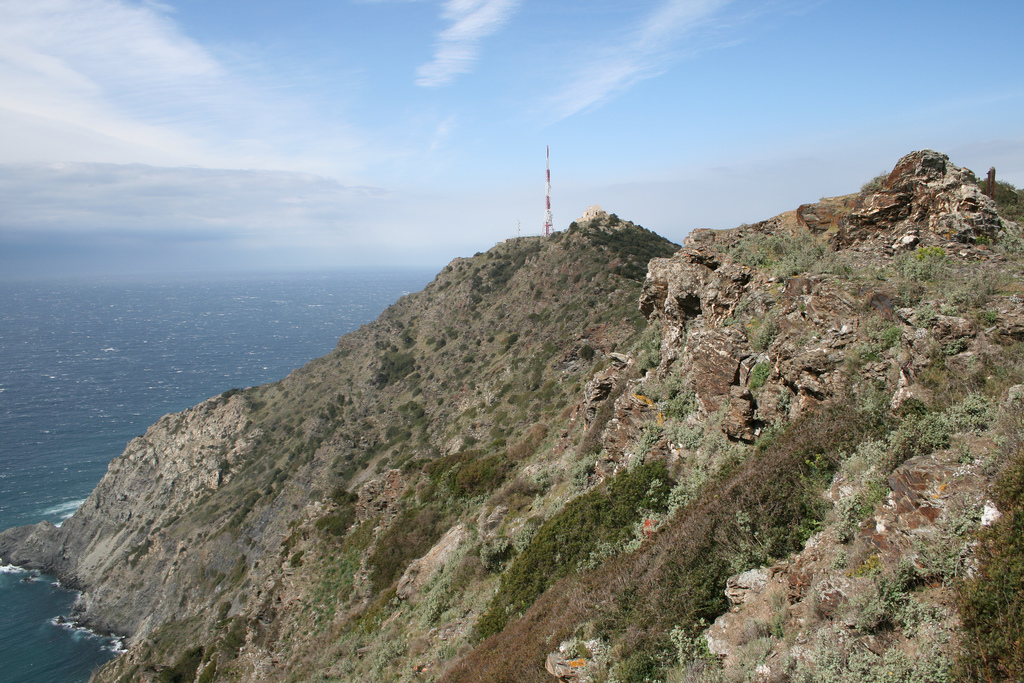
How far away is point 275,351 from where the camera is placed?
192 meters

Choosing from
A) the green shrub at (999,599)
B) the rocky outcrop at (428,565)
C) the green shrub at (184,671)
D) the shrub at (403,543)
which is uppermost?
the green shrub at (999,599)

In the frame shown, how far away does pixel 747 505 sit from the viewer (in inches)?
336

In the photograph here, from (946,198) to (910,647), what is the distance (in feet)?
36.6

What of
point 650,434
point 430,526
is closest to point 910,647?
point 650,434

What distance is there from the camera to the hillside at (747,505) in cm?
576

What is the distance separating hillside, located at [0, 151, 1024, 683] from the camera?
18.9ft

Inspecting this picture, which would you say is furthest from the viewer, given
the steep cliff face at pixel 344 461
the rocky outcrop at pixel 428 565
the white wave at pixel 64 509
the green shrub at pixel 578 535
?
the white wave at pixel 64 509

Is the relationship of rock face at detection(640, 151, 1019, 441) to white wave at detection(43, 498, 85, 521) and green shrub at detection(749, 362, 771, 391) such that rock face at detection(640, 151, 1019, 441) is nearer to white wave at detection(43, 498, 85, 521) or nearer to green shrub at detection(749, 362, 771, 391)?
green shrub at detection(749, 362, 771, 391)

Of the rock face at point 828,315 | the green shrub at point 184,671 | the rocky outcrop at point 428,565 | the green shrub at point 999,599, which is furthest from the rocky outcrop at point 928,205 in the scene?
the green shrub at point 184,671

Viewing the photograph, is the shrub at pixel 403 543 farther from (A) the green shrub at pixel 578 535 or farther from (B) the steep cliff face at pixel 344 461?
(A) the green shrub at pixel 578 535

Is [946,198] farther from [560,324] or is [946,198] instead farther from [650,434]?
[560,324]

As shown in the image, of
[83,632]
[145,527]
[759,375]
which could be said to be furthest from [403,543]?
[145,527]

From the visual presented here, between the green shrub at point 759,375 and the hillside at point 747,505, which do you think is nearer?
the hillside at point 747,505

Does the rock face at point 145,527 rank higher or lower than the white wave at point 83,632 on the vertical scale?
higher
